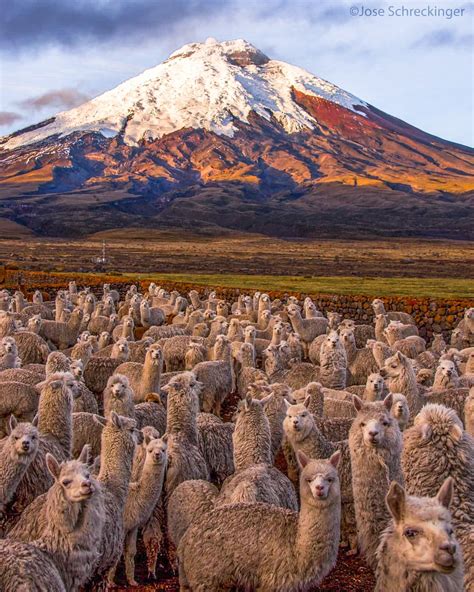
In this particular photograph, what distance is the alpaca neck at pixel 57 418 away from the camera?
9070mm

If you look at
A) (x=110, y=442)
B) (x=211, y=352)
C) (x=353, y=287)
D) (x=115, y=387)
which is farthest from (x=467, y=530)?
(x=353, y=287)

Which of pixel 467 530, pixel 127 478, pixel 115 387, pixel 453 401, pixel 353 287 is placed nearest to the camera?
pixel 467 530

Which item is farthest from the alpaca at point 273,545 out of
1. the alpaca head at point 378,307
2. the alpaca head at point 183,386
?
the alpaca head at point 378,307

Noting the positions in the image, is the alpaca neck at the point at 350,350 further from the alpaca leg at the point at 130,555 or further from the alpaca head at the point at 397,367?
the alpaca leg at the point at 130,555

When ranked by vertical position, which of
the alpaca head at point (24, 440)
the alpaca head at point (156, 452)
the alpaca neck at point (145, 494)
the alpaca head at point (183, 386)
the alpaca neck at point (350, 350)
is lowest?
the alpaca neck at point (350, 350)

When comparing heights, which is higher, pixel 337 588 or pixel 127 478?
pixel 127 478

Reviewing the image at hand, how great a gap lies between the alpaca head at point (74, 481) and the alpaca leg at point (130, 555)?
6.11ft

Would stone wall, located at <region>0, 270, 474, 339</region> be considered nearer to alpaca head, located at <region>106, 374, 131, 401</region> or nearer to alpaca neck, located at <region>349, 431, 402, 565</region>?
alpaca head, located at <region>106, 374, 131, 401</region>

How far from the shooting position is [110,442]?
26.8ft

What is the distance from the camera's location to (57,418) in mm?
9195

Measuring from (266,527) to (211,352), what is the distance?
10819 mm

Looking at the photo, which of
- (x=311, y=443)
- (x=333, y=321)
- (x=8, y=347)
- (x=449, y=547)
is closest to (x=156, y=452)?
(x=311, y=443)

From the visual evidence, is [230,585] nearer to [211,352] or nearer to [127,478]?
[127,478]

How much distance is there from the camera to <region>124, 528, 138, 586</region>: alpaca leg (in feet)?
25.3
